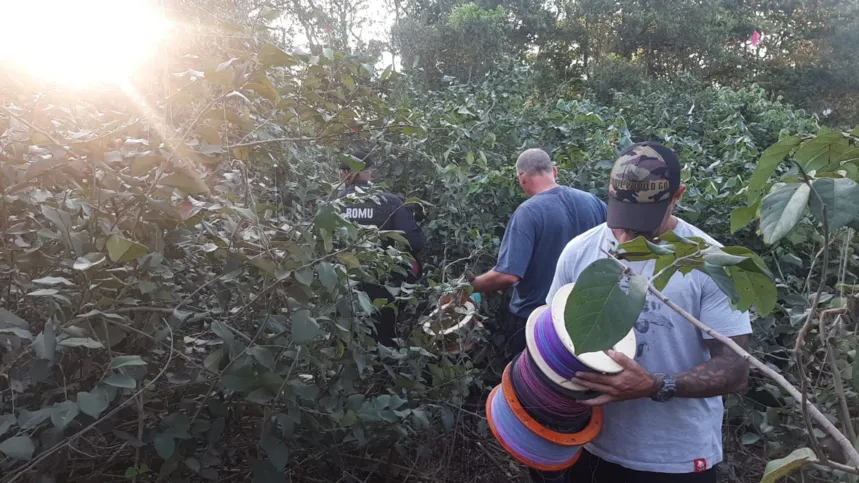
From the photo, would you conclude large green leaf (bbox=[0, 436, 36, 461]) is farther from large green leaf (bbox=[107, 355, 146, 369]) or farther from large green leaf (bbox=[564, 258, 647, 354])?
large green leaf (bbox=[564, 258, 647, 354])

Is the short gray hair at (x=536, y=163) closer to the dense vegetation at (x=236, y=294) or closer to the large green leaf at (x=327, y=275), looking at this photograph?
the dense vegetation at (x=236, y=294)

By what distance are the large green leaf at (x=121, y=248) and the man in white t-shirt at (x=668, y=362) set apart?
121 centimetres

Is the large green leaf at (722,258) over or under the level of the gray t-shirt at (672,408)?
over

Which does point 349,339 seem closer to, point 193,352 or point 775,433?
point 193,352

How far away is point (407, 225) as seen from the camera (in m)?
3.71

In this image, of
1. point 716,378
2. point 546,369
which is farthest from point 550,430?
point 716,378

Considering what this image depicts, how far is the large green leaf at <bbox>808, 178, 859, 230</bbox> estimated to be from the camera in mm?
762

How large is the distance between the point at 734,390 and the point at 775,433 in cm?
97

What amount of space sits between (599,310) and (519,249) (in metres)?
2.44

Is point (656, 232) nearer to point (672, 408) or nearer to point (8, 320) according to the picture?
point (672, 408)

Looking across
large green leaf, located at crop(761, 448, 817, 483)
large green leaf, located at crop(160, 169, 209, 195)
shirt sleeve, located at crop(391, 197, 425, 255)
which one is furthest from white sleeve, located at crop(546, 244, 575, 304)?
shirt sleeve, located at crop(391, 197, 425, 255)

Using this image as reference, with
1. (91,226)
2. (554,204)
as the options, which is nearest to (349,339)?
(91,226)

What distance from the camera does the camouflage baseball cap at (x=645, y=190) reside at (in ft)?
5.99

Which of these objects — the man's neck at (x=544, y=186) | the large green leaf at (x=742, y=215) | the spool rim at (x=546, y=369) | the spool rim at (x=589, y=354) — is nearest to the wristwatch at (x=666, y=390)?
the spool rim at (x=589, y=354)
